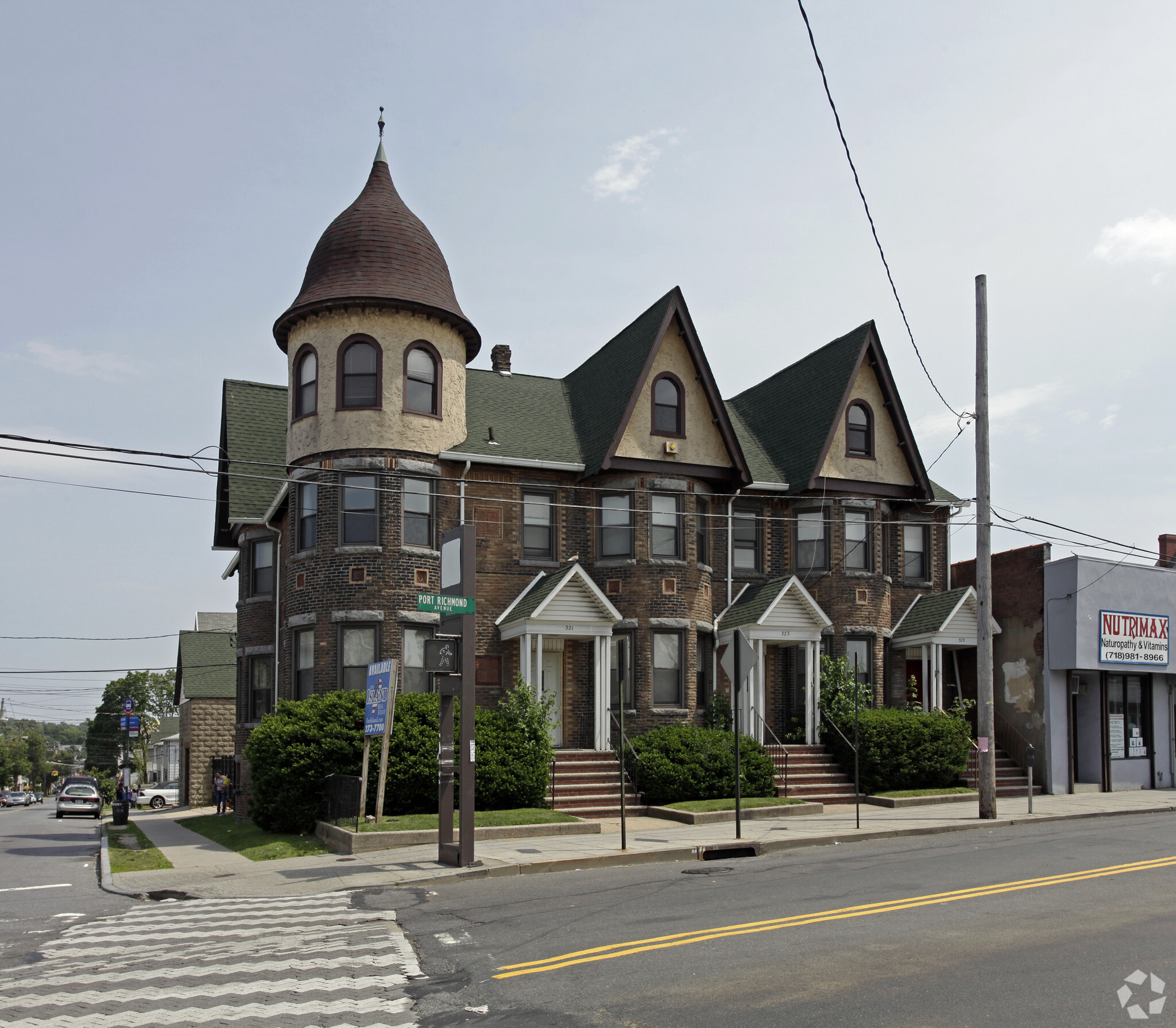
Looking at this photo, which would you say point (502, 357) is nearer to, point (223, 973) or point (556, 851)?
A: point (556, 851)

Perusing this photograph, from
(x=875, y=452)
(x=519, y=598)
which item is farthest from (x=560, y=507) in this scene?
(x=875, y=452)

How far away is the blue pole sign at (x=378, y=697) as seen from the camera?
1881 centimetres

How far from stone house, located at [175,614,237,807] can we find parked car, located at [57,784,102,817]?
→ 344 centimetres

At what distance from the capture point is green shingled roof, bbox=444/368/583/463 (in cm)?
2597

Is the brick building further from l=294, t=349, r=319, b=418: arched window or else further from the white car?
the white car

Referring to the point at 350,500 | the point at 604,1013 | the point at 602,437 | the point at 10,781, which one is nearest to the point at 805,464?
the point at 602,437

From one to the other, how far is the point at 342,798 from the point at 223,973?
1074cm

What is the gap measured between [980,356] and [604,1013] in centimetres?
1702

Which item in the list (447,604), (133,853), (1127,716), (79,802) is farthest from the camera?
(79,802)

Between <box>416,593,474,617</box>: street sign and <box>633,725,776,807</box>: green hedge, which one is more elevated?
<box>416,593,474,617</box>: street sign

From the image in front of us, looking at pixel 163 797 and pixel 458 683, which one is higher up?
pixel 458 683

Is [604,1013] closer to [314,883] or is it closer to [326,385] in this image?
[314,883]

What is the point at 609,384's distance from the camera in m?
27.8

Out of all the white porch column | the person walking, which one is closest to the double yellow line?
the white porch column
